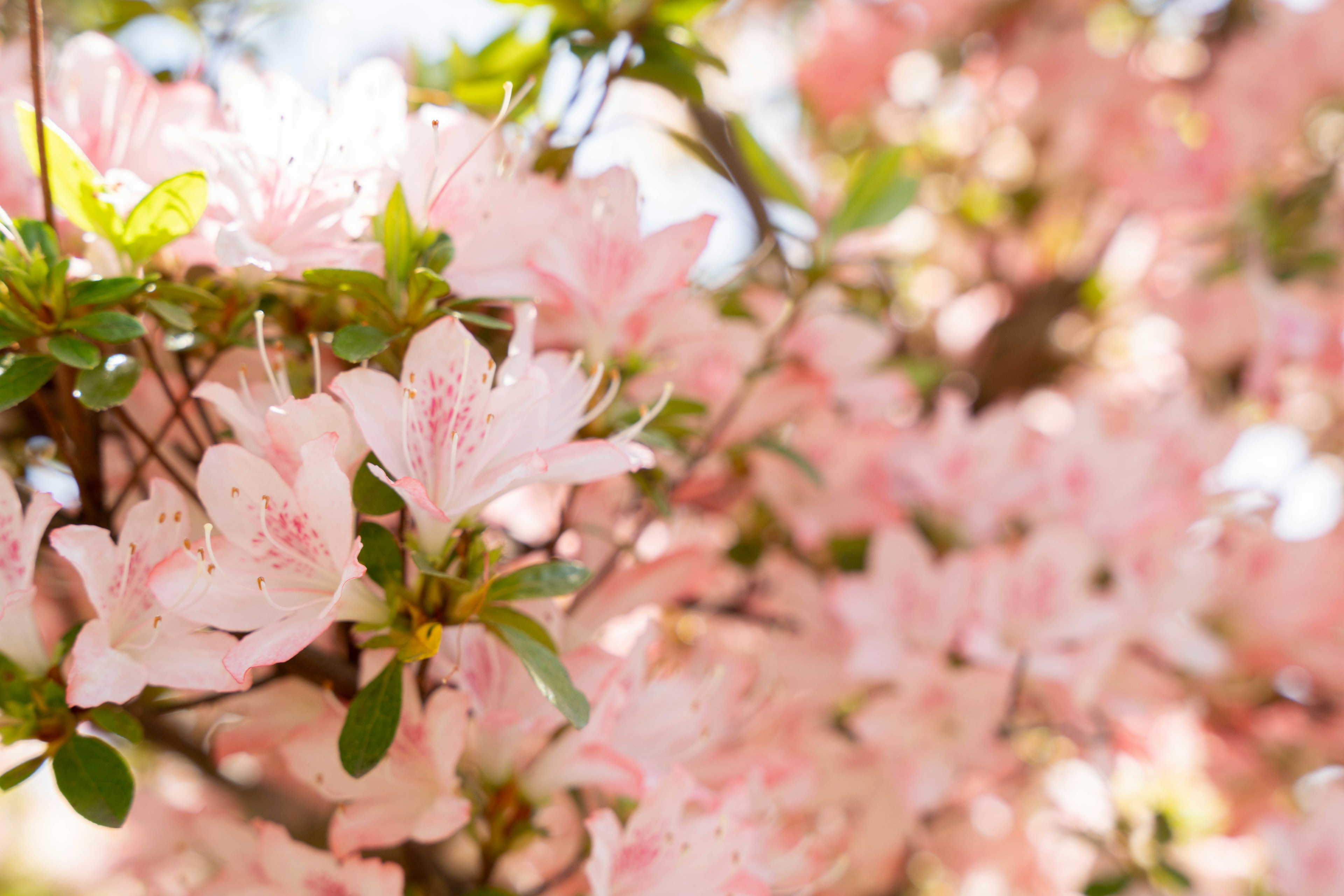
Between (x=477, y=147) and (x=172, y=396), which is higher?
(x=477, y=147)

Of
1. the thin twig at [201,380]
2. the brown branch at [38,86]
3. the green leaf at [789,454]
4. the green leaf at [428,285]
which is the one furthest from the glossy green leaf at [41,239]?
the green leaf at [789,454]

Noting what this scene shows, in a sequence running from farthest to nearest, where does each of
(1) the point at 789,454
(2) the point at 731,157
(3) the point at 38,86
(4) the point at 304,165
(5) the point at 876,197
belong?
(2) the point at 731,157, (5) the point at 876,197, (1) the point at 789,454, (4) the point at 304,165, (3) the point at 38,86

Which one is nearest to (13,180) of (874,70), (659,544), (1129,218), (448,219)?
(448,219)

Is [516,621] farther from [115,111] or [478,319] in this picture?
[115,111]

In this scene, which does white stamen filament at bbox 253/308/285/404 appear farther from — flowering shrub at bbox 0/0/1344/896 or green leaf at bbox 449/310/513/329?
green leaf at bbox 449/310/513/329

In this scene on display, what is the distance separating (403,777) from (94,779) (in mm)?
186

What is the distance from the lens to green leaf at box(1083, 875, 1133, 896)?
1.12 metres

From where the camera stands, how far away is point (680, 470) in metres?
1.03

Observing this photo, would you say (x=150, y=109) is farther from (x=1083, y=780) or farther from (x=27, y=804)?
(x=27, y=804)

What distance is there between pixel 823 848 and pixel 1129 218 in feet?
4.37

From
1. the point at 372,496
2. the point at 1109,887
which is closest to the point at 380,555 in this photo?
the point at 372,496

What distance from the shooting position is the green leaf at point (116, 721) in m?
0.58

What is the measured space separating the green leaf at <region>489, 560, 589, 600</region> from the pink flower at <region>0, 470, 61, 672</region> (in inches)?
10.5

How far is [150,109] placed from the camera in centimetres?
73
